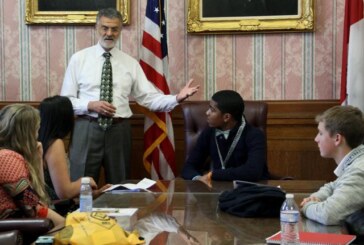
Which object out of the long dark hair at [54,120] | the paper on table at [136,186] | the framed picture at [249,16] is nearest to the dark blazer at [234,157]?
the paper on table at [136,186]

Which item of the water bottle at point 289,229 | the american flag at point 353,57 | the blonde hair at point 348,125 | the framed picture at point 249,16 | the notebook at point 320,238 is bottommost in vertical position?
the notebook at point 320,238

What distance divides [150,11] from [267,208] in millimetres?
2791

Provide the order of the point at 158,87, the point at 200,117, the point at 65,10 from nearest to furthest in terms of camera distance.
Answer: the point at 200,117 → the point at 158,87 → the point at 65,10

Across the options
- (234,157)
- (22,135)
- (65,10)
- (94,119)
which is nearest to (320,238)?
(22,135)

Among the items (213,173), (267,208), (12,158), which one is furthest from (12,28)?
(267,208)

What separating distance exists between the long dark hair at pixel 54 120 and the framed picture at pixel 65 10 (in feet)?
6.62

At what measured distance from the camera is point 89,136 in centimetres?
452

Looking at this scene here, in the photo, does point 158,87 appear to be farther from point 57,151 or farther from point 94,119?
point 57,151

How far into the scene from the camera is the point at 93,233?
1781mm

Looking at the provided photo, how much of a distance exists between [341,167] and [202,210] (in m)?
0.60

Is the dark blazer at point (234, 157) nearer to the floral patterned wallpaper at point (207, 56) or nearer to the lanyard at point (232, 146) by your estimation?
the lanyard at point (232, 146)

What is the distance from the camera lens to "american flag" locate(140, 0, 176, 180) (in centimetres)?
489

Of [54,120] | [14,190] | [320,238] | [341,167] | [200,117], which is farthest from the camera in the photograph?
[200,117]

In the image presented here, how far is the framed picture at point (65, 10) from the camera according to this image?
16.9ft
